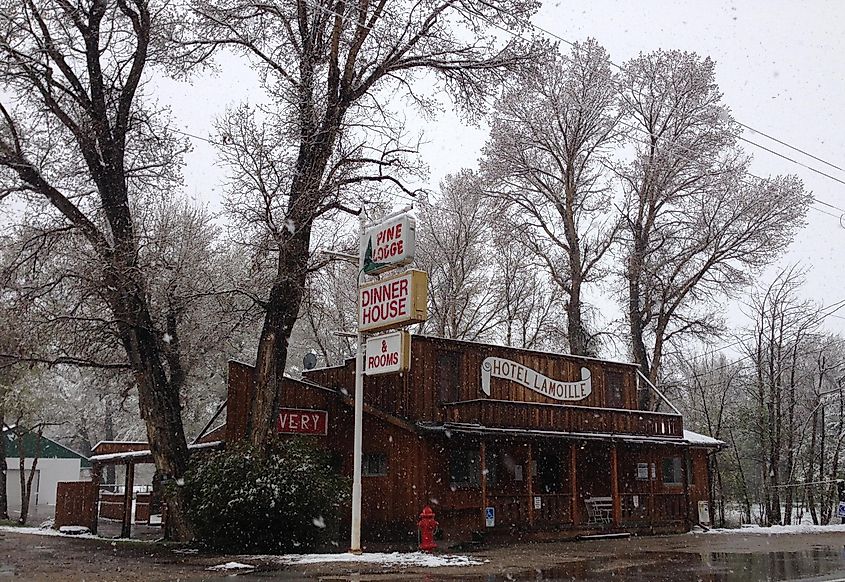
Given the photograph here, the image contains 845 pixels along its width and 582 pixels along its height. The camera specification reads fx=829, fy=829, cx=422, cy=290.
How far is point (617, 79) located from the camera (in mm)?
34625

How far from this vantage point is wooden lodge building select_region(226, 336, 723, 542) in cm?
2161

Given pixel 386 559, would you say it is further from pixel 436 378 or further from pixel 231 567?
pixel 436 378

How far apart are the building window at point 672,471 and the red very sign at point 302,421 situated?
458 inches

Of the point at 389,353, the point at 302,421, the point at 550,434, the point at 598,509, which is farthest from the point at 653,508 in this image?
the point at 389,353

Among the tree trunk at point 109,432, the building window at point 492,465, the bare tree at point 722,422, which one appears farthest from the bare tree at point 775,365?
the tree trunk at point 109,432

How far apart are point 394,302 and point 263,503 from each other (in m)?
5.27

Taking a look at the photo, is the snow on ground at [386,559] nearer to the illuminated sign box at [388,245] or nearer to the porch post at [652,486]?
the illuminated sign box at [388,245]

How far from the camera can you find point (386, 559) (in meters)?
16.5

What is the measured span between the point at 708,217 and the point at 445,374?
16000 millimetres

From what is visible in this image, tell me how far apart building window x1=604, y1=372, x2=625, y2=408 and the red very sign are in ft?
30.4

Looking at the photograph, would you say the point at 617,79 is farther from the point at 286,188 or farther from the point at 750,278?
the point at 286,188

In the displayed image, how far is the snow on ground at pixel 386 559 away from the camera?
52.3 feet

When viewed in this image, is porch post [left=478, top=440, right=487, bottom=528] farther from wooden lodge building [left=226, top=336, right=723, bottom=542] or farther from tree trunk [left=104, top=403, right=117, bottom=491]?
tree trunk [left=104, top=403, right=117, bottom=491]

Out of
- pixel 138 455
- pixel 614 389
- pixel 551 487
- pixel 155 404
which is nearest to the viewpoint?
pixel 155 404
